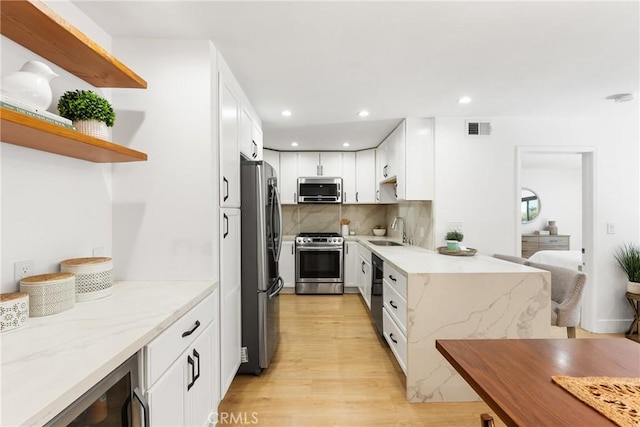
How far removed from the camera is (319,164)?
4820 mm

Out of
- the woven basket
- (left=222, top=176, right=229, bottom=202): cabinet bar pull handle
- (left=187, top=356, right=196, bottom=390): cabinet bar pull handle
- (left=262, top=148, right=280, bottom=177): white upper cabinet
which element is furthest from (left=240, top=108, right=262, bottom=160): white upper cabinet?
(left=262, top=148, right=280, bottom=177): white upper cabinet

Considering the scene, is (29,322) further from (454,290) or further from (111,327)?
(454,290)

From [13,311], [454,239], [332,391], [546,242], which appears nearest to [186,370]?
[13,311]

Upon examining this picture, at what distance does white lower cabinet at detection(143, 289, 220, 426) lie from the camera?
104 centimetres

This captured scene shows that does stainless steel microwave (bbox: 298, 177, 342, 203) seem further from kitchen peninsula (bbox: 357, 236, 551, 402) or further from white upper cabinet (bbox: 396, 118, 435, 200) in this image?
kitchen peninsula (bbox: 357, 236, 551, 402)

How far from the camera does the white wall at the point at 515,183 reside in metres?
3.07

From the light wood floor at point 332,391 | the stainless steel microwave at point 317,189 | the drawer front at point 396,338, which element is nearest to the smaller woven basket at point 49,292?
the light wood floor at point 332,391

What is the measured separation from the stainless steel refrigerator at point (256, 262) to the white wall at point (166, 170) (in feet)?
1.65

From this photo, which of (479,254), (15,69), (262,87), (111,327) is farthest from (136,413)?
(479,254)

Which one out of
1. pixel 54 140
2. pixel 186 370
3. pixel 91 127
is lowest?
pixel 186 370

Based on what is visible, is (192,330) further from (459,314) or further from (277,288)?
(459,314)

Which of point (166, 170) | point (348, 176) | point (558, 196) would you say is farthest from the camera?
point (558, 196)

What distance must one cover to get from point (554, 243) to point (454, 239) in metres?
4.83

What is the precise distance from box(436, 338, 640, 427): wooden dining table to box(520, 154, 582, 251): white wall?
6542mm
